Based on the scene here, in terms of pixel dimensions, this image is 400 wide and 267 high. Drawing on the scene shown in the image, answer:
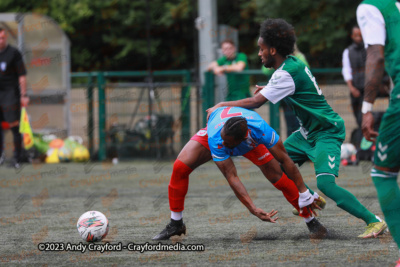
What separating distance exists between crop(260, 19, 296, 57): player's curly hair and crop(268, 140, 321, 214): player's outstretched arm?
0.75 metres

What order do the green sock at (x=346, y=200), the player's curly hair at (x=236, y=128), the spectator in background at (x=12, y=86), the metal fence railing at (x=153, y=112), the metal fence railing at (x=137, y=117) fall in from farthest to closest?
1. the metal fence railing at (x=137, y=117)
2. the metal fence railing at (x=153, y=112)
3. the spectator in background at (x=12, y=86)
4. the green sock at (x=346, y=200)
5. the player's curly hair at (x=236, y=128)

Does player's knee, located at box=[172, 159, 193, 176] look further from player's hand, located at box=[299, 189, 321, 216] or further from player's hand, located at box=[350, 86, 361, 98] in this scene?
player's hand, located at box=[350, 86, 361, 98]

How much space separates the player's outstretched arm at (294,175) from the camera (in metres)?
5.23

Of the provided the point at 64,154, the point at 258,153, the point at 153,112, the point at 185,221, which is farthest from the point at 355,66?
the point at 258,153

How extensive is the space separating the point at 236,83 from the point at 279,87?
290 inches

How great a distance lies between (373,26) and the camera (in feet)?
12.4

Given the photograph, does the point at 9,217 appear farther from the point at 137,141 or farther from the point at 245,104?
the point at 137,141

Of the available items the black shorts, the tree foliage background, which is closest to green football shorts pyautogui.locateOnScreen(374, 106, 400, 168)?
the black shorts

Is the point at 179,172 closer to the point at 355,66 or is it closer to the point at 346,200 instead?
the point at 346,200

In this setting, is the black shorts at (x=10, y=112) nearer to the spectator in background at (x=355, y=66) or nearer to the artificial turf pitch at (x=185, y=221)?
the artificial turf pitch at (x=185, y=221)

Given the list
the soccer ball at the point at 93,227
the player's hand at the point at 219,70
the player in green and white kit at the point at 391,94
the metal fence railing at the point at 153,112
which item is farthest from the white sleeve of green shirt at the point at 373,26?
the metal fence railing at the point at 153,112

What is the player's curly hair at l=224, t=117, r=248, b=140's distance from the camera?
16.1ft

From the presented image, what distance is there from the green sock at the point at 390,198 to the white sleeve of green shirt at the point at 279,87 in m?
1.47

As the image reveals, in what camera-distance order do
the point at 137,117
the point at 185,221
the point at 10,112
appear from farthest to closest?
the point at 137,117, the point at 10,112, the point at 185,221
